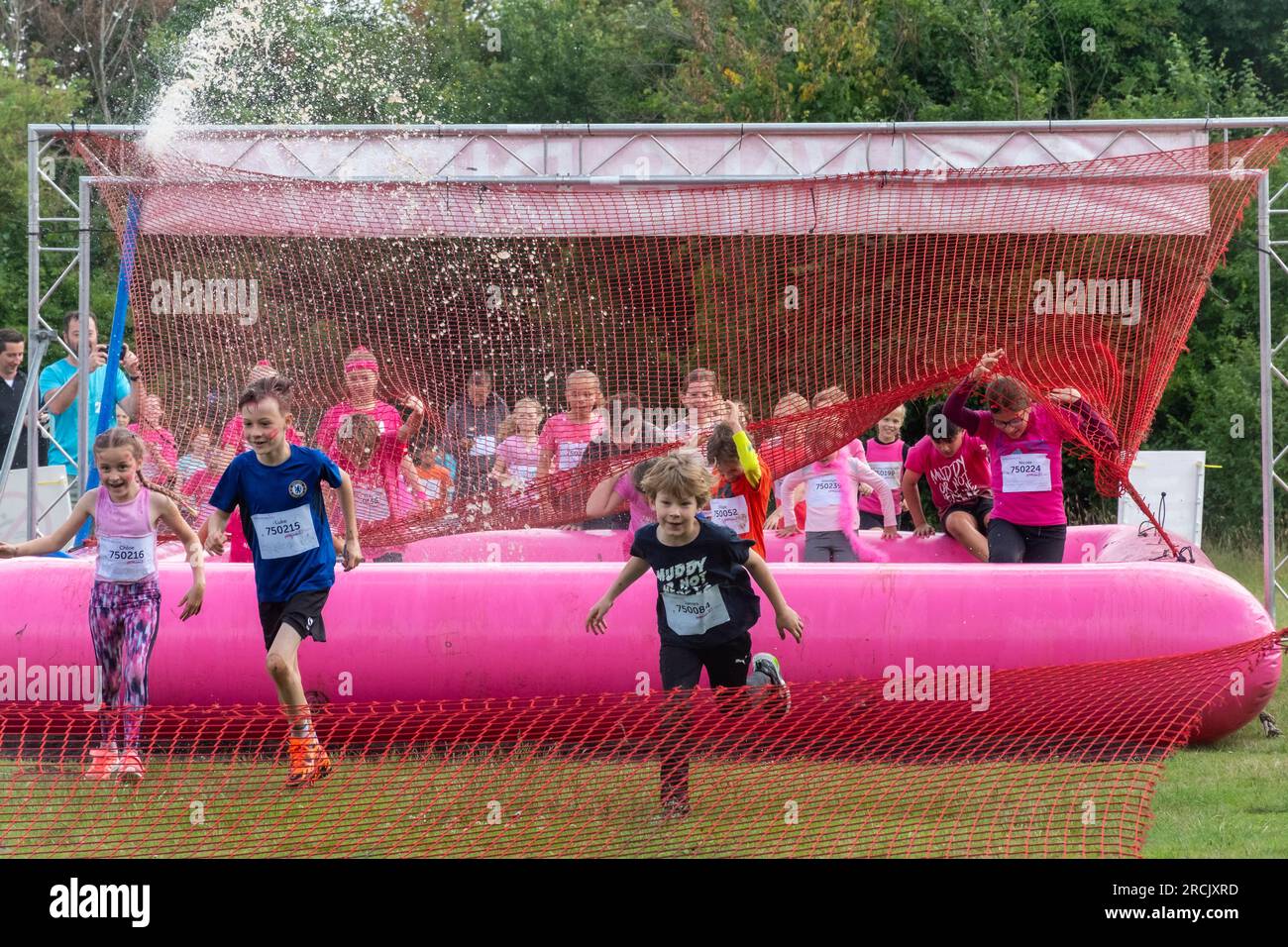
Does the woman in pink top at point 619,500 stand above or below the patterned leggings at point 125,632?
above

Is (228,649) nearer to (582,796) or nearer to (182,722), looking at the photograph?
(182,722)

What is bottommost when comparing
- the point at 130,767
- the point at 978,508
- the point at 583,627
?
the point at 130,767

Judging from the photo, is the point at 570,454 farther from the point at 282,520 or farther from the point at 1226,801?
the point at 1226,801

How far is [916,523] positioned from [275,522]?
3.93m

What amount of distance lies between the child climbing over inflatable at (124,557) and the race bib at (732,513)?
2.21m

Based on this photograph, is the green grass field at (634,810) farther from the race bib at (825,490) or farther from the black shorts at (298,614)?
the race bib at (825,490)

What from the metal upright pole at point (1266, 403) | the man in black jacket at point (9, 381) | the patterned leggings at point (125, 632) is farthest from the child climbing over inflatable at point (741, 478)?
the man in black jacket at point (9, 381)

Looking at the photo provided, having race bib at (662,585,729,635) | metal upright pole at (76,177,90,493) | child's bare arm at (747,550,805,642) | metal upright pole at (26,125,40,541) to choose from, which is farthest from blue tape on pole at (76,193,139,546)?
child's bare arm at (747,550,805,642)

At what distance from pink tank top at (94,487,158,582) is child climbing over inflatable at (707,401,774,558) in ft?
7.51

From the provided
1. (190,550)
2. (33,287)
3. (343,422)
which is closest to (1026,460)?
(343,422)

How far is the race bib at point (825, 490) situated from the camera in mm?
8562

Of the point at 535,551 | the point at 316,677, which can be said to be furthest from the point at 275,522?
the point at 535,551

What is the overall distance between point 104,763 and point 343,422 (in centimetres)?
304

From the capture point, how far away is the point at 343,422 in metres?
8.48
